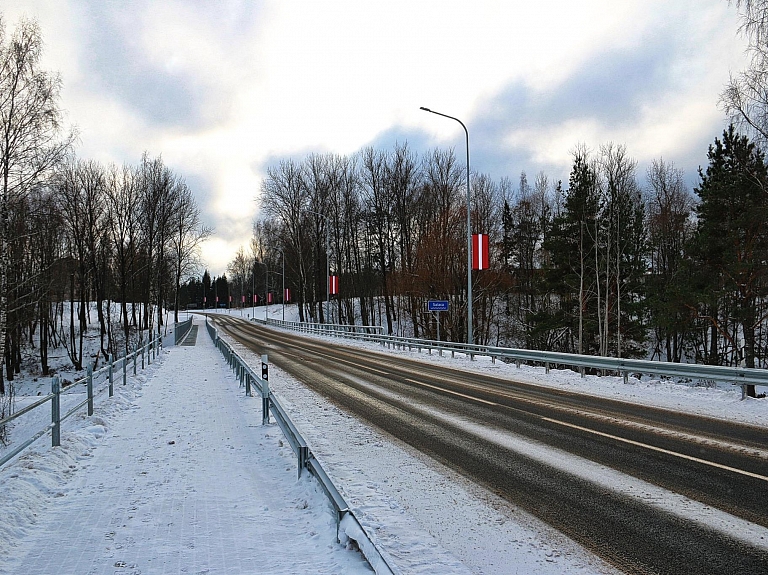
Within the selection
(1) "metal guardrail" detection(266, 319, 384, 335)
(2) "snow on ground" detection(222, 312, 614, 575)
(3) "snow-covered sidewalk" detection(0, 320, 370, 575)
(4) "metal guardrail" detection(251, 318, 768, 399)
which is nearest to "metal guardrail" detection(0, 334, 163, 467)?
(3) "snow-covered sidewalk" detection(0, 320, 370, 575)

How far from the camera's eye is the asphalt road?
438 cm

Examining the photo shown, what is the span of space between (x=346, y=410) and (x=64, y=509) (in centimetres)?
634

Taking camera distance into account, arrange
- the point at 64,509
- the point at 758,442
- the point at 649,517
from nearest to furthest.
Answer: the point at 649,517
the point at 64,509
the point at 758,442

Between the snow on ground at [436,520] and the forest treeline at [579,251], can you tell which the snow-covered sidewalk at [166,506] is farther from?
the forest treeline at [579,251]

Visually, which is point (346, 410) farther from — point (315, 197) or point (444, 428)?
point (315, 197)

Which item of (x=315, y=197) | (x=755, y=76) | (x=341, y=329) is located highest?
(x=315, y=197)

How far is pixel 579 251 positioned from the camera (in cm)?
3697

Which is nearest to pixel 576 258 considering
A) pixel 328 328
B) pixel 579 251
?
pixel 579 251

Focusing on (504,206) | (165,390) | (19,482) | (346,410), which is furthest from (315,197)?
(19,482)

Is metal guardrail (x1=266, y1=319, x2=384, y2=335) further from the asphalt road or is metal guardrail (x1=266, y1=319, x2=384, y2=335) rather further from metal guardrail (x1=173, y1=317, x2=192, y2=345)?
the asphalt road

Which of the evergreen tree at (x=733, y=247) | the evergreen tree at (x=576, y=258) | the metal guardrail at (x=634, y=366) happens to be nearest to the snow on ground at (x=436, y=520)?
the metal guardrail at (x=634, y=366)

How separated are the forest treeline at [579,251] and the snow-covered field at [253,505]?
58.5 feet

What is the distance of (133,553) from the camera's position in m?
4.37

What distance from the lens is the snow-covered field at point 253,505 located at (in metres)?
4.23
